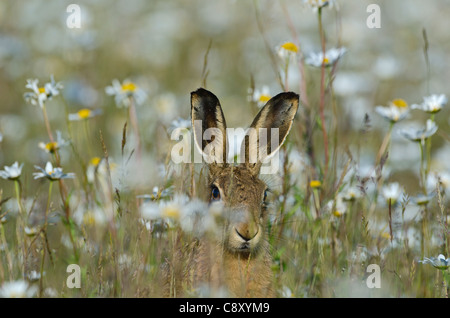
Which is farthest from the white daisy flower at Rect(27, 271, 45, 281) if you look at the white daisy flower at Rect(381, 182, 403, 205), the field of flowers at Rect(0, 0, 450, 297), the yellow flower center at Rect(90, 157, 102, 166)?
the white daisy flower at Rect(381, 182, 403, 205)

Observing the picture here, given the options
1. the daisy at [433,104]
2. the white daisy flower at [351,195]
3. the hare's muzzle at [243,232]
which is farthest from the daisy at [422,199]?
the hare's muzzle at [243,232]

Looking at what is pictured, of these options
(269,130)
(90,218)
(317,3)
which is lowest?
(90,218)

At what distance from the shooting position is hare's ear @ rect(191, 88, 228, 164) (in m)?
4.21

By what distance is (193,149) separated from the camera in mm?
5402

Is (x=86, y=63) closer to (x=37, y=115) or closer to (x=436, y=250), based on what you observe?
(x=37, y=115)

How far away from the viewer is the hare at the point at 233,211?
3863 mm

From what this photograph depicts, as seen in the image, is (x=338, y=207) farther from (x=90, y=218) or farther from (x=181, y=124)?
(x=90, y=218)

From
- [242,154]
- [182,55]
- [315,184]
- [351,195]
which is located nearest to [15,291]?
[242,154]

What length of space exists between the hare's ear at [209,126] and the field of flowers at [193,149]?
0.73ft

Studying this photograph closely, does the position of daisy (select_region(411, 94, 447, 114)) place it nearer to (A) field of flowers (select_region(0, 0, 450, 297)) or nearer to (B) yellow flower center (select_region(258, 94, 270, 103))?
(A) field of flowers (select_region(0, 0, 450, 297))

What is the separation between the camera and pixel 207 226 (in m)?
4.18

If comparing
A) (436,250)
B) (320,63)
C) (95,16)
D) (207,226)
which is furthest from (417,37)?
(207,226)

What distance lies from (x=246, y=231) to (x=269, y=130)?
0.92 m

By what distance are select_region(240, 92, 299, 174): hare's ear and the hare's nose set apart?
78cm
